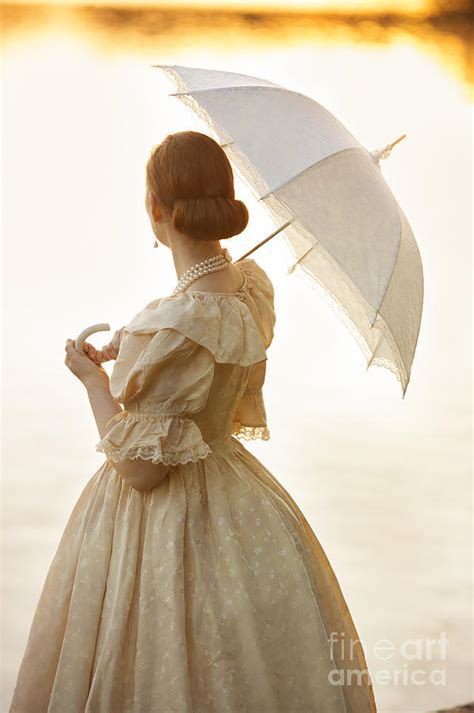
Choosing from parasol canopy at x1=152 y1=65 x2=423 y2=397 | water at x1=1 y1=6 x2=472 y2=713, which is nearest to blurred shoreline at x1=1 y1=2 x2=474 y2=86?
water at x1=1 y1=6 x2=472 y2=713

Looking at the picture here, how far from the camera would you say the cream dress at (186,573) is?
67.1 inches

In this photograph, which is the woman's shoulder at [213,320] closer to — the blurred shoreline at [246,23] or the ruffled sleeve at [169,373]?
the ruffled sleeve at [169,373]

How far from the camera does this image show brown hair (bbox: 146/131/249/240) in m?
1.74

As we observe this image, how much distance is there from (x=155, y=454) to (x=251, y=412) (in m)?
0.29

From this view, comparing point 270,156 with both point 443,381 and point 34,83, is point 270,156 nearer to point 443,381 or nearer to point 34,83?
point 443,381

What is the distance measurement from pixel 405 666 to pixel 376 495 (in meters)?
1.51

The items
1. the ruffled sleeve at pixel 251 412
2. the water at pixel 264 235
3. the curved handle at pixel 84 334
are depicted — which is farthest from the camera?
the water at pixel 264 235

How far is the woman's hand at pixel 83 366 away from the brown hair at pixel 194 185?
0.25m

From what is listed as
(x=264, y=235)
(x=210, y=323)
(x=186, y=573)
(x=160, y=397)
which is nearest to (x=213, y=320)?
(x=210, y=323)

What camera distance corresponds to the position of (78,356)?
1812 mm

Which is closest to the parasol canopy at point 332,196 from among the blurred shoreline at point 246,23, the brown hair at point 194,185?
the brown hair at point 194,185

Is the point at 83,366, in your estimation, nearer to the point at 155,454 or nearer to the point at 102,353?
the point at 102,353

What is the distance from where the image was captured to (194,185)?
1.74 meters

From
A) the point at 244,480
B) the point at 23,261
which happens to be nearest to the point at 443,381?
the point at 23,261
